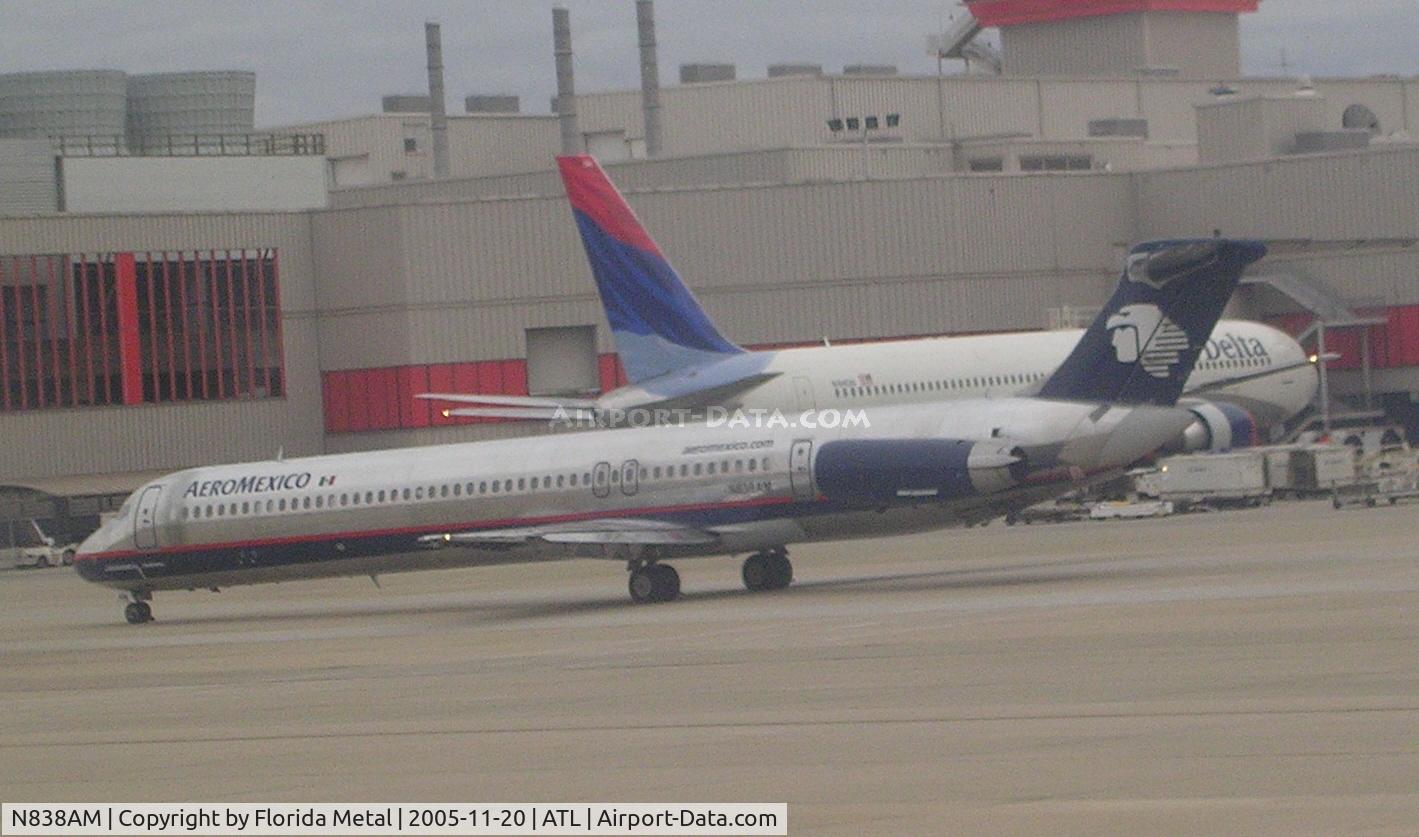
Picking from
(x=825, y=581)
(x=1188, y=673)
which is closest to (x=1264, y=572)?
(x=825, y=581)

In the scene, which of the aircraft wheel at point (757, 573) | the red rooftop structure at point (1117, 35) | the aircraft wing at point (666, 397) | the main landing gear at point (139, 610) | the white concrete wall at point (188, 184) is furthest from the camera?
the red rooftop structure at point (1117, 35)

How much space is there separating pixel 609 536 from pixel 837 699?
15.5 metres

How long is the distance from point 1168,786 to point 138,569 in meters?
30.7

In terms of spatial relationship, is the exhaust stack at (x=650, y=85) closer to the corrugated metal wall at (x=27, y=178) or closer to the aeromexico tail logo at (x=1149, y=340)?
the corrugated metal wall at (x=27, y=178)

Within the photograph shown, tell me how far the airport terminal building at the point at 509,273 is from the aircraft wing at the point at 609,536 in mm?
33258

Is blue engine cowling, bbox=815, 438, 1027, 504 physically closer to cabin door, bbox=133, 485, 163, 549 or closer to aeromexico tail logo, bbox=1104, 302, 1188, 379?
aeromexico tail logo, bbox=1104, 302, 1188, 379

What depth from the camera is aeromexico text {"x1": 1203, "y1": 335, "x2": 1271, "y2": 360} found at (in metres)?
57.5

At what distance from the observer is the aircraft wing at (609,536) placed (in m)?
38.5

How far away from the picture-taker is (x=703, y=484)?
128 ft

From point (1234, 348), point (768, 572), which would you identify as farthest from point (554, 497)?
point (1234, 348)

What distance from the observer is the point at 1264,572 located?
36000 millimetres

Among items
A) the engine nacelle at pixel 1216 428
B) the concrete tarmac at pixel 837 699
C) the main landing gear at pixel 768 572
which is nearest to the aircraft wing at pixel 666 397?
the engine nacelle at pixel 1216 428

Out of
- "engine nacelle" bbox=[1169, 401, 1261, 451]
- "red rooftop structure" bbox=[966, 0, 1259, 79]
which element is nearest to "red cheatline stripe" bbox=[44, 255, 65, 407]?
"engine nacelle" bbox=[1169, 401, 1261, 451]

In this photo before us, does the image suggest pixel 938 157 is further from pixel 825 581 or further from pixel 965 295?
pixel 825 581
